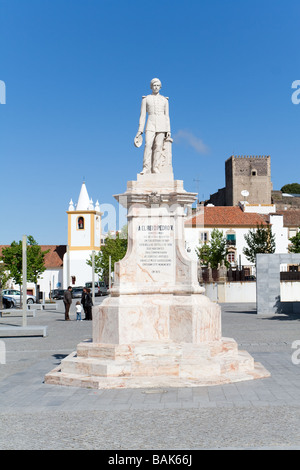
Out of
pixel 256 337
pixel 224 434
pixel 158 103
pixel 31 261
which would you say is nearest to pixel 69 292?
pixel 256 337

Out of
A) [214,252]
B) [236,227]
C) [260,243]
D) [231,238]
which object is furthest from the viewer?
[236,227]

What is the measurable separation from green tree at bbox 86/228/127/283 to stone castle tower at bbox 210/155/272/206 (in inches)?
A: 1226

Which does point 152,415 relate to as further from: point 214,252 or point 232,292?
point 214,252

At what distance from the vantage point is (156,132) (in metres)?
12.0

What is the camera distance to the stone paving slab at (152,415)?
20.0 feet

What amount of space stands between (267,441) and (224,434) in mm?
496

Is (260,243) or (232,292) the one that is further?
(260,243)

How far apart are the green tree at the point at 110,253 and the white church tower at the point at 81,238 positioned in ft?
21.3

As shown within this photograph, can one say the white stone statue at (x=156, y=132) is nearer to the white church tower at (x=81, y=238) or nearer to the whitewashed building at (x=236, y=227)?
the whitewashed building at (x=236, y=227)

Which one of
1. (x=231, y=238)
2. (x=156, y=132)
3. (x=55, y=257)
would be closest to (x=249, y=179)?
(x=231, y=238)

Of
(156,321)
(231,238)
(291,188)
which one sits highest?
(291,188)

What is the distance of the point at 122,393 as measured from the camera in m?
8.74

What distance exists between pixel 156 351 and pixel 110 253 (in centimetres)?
6341

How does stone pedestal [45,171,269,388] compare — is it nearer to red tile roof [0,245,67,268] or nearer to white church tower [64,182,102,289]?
white church tower [64,182,102,289]
